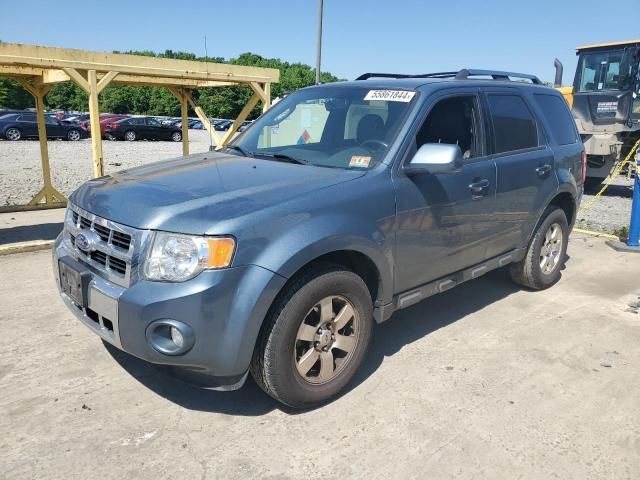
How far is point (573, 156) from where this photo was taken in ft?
17.3

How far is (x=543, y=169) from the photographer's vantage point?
4766mm

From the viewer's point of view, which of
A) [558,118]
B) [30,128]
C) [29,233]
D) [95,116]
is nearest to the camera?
[558,118]

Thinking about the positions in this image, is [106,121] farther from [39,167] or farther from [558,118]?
[558,118]

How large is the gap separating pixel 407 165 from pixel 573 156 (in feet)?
8.79

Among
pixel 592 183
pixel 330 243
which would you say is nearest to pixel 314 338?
pixel 330 243

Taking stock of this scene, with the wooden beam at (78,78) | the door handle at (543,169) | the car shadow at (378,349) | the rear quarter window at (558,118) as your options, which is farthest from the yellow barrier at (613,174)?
the wooden beam at (78,78)

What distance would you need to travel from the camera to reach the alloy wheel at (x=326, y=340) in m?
3.07

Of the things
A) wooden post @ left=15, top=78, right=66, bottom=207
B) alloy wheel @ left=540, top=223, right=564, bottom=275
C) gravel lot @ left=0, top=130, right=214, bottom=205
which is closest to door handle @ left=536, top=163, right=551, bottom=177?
alloy wheel @ left=540, top=223, right=564, bottom=275

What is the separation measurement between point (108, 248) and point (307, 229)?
Result: 1092 millimetres

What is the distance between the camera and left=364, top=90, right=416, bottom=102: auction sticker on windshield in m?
3.75

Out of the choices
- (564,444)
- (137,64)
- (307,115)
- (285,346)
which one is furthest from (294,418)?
(137,64)

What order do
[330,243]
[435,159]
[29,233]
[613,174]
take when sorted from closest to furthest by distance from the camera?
[330,243] < [435,159] < [29,233] < [613,174]

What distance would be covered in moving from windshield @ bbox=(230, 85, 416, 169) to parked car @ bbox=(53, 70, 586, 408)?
0.02 m

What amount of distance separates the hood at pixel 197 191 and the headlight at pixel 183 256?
6 cm
